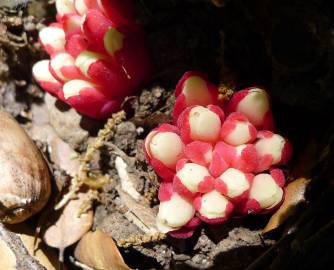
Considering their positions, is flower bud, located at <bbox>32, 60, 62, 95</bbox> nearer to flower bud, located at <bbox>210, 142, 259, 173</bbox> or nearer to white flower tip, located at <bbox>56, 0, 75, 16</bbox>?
white flower tip, located at <bbox>56, 0, 75, 16</bbox>

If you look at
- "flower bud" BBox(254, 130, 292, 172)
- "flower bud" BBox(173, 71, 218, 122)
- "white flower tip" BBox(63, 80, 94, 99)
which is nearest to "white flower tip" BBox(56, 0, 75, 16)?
"white flower tip" BBox(63, 80, 94, 99)

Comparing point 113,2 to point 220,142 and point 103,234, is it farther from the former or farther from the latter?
point 103,234

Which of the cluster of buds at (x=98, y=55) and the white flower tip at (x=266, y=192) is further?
the cluster of buds at (x=98, y=55)

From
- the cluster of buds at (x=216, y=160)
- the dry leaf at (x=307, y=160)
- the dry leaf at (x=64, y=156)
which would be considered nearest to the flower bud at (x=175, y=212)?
the cluster of buds at (x=216, y=160)

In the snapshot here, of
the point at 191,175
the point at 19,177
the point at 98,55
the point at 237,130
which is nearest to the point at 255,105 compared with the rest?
the point at 237,130

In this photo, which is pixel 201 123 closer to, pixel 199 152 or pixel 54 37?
pixel 199 152

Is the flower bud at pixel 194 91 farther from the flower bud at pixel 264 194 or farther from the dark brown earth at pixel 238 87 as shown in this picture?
the flower bud at pixel 264 194

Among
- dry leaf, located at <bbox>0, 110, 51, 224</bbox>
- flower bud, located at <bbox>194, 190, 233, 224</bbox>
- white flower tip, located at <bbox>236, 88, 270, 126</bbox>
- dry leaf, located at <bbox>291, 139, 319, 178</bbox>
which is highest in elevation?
white flower tip, located at <bbox>236, 88, 270, 126</bbox>
